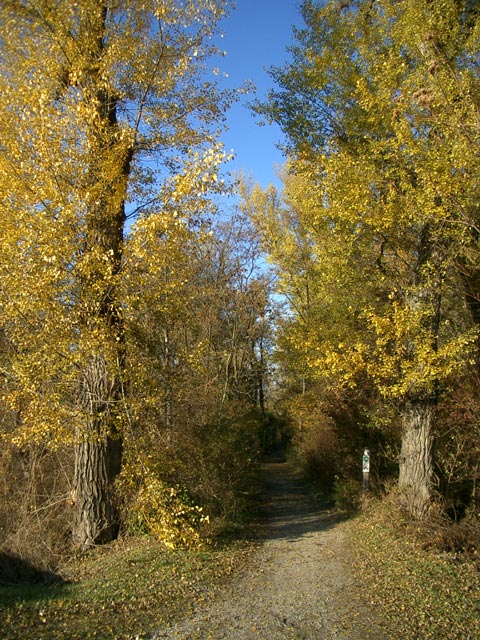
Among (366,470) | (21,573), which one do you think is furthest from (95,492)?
(366,470)

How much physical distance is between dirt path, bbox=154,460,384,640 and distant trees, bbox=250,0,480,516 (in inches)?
92.4

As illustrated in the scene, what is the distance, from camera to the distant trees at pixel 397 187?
332 inches

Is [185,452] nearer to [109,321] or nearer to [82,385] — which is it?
[82,385]

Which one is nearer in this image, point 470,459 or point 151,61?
point 151,61

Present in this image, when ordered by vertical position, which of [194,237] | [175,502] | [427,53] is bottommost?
[175,502]

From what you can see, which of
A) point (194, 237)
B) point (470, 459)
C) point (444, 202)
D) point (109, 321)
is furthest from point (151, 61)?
point (470, 459)

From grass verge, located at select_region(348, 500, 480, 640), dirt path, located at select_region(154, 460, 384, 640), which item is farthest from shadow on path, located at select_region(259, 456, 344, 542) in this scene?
grass verge, located at select_region(348, 500, 480, 640)

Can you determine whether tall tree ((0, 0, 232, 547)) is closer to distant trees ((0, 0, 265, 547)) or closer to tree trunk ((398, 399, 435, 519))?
distant trees ((0, 0, 265, 547))

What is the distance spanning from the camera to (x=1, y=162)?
7324 mm

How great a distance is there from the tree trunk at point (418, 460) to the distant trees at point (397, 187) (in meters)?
0.02

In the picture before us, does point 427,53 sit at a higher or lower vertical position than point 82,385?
higher

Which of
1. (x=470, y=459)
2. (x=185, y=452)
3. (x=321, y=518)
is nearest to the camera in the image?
(x=470, y=459)

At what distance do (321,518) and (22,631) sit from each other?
8.02 m

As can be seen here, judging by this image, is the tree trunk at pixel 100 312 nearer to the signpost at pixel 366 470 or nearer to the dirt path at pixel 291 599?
the dirt path at pixel 291 599
